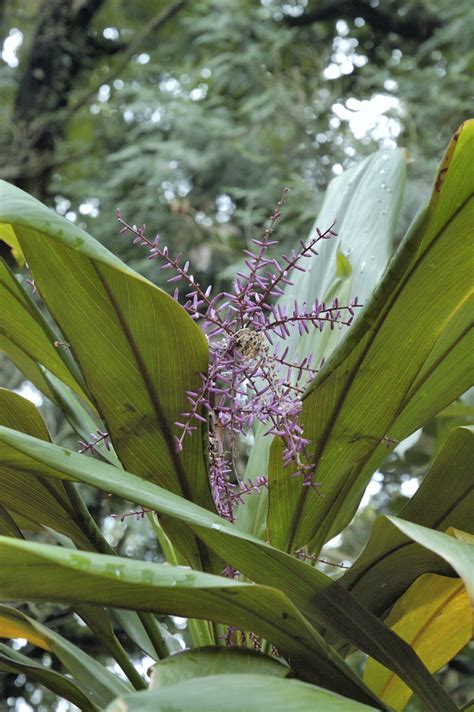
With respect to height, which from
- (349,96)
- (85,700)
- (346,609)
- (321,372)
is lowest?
(85,700)

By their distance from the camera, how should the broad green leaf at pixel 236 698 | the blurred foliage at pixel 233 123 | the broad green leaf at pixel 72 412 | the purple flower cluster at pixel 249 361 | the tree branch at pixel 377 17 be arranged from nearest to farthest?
the broad green leaf at pixel 236 698
the purple flower cluster at pixel 249 361
the broad green leaf at pixel 72 412
the blurred foliage at pixel 233 123
the tree branch at pixel 377 17

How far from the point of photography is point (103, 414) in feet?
2.06

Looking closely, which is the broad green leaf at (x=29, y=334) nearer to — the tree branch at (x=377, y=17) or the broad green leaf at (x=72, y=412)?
the broad green leaf at (x=72, y=412)

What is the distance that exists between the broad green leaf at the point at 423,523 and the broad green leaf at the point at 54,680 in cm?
22

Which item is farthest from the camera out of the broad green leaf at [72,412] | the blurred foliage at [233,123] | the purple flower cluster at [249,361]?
the blurred foliage at [233,123]

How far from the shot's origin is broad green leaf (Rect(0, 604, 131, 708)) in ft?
1.88

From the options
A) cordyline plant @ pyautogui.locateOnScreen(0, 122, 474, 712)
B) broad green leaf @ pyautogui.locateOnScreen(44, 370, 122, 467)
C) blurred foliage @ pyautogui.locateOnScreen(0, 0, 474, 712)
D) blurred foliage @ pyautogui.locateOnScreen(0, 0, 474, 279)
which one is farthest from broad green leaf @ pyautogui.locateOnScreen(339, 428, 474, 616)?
blurred foliage @ pyautogui.locateOnScreen(0, 0, 474, 279)

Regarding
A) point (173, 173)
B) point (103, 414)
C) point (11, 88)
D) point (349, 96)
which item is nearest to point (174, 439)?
point (103, 414)

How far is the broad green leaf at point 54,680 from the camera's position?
623 mm

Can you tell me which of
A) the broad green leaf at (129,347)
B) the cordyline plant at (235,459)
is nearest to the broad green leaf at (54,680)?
the cordyline plant at (235,459)

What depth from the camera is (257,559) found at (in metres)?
0.53

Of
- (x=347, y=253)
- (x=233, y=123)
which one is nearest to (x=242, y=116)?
(x=233, y=123)

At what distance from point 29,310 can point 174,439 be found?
0.16 metres

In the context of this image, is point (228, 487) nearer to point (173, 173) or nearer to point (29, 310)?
point (29, 310)
